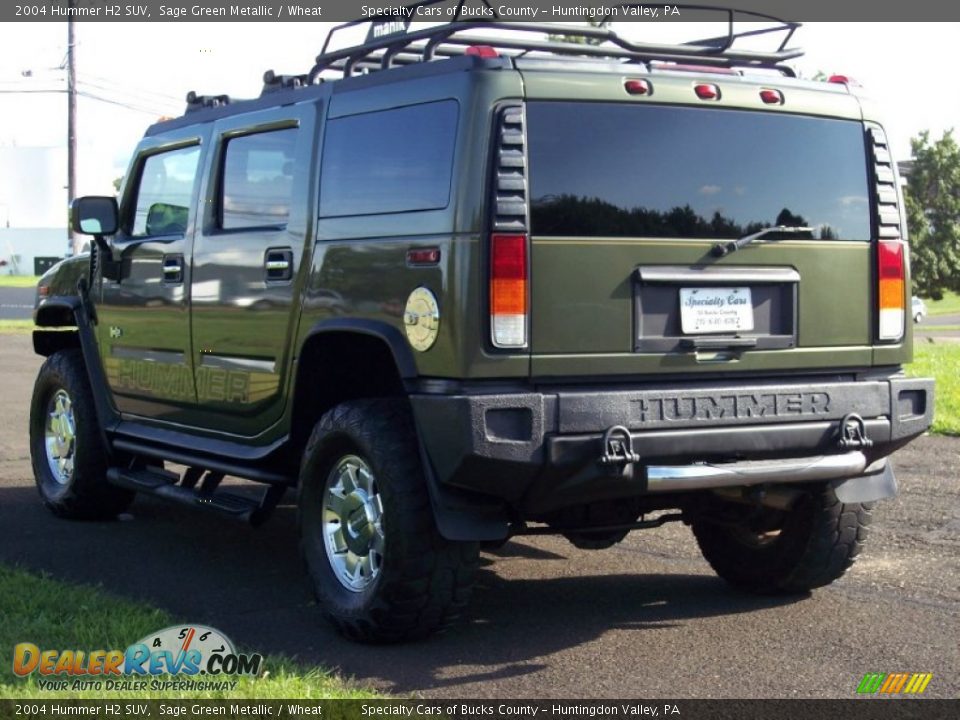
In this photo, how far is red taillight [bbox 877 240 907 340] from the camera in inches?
220

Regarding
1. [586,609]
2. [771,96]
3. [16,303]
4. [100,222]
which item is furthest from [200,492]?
[16,303]

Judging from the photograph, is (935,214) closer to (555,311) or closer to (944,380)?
(944,380)

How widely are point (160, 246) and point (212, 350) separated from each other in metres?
0.81

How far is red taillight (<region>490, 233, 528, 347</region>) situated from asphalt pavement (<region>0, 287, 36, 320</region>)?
27783 millimetres

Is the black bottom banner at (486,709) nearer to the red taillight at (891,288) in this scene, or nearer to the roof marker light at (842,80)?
the red taillight at (891,288)

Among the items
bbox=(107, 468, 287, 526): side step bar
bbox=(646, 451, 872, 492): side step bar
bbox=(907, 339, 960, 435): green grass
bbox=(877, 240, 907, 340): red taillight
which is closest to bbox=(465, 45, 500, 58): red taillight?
bbox=(646, 451, 872, 492): side step bar

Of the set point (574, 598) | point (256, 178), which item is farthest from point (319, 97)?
→ point (574, 598)

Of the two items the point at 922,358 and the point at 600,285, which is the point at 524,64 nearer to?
the point at 600,285

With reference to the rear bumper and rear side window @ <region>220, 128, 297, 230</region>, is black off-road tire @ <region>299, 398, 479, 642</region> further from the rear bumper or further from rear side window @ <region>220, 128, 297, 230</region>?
rear side window @ <region>220, 128, 297, 230</region>

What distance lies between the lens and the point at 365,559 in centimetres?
541

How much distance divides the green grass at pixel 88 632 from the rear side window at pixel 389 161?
1.76m

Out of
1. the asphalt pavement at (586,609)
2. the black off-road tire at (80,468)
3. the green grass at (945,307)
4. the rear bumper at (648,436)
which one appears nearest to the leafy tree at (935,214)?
the green grass at (945,307)

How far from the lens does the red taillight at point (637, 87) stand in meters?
5.09

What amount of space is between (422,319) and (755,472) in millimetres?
1370
